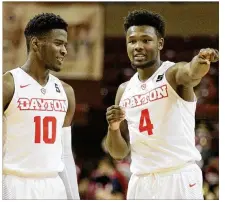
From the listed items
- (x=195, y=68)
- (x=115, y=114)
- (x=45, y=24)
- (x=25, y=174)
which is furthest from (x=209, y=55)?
(x=25, y=174)

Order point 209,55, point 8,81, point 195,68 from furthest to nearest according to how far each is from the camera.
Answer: point 8,81, point 195,68, point 209,55

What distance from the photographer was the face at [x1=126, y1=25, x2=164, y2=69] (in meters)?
4.36

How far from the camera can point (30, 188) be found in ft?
14.0

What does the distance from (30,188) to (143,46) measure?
1340mm

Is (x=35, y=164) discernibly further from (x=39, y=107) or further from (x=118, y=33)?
(x=118, y=33)

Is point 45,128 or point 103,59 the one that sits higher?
point 103,59

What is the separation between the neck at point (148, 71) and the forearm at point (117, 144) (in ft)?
1.52

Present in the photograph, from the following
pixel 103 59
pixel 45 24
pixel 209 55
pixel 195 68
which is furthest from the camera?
pixel 103 59

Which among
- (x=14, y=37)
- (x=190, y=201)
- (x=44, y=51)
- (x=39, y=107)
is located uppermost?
(x=14, y=37)

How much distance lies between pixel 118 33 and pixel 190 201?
734 centimetres

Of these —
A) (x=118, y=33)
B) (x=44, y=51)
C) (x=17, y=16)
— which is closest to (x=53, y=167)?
(x=44, y=51)

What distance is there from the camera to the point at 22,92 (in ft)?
14.1

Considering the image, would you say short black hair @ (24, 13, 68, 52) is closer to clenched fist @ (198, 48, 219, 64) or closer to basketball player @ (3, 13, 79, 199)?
basketball player @ (3, 13, 79, 199)

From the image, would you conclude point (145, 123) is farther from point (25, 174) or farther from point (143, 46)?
point (25, 174)
